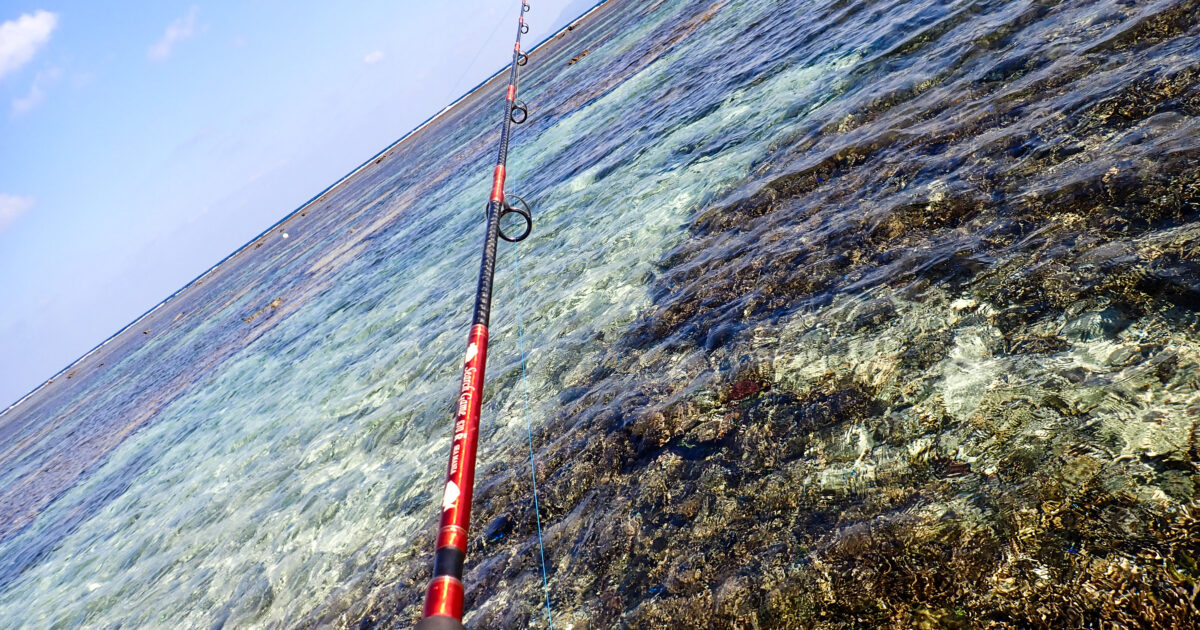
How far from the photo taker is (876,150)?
19.8 feet

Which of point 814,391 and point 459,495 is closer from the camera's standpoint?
point 459,495

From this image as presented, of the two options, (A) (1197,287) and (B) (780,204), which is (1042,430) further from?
(B) (780,204)

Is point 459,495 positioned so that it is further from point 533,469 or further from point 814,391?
point 533,469

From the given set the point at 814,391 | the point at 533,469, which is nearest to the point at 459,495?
the point at 814,391

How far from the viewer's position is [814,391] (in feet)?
11.9

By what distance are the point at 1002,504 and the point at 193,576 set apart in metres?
7.83

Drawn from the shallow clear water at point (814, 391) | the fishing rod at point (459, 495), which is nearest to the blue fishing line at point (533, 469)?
the shallow clear water at point (814, 391)

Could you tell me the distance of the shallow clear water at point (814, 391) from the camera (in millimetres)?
2467

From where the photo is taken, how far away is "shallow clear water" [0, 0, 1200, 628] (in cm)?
247

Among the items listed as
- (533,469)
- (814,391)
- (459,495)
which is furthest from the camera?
(533,469)

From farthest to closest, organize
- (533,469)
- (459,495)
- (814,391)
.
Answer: (533,469)
(814,391)
(459,495)

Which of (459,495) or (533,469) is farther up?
(459,495)

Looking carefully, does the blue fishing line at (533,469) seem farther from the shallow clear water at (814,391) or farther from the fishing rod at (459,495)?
the fishing rod at (459,495)

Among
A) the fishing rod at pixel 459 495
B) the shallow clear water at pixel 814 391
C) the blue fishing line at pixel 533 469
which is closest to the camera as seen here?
the fishing rod at pixel 459 495
